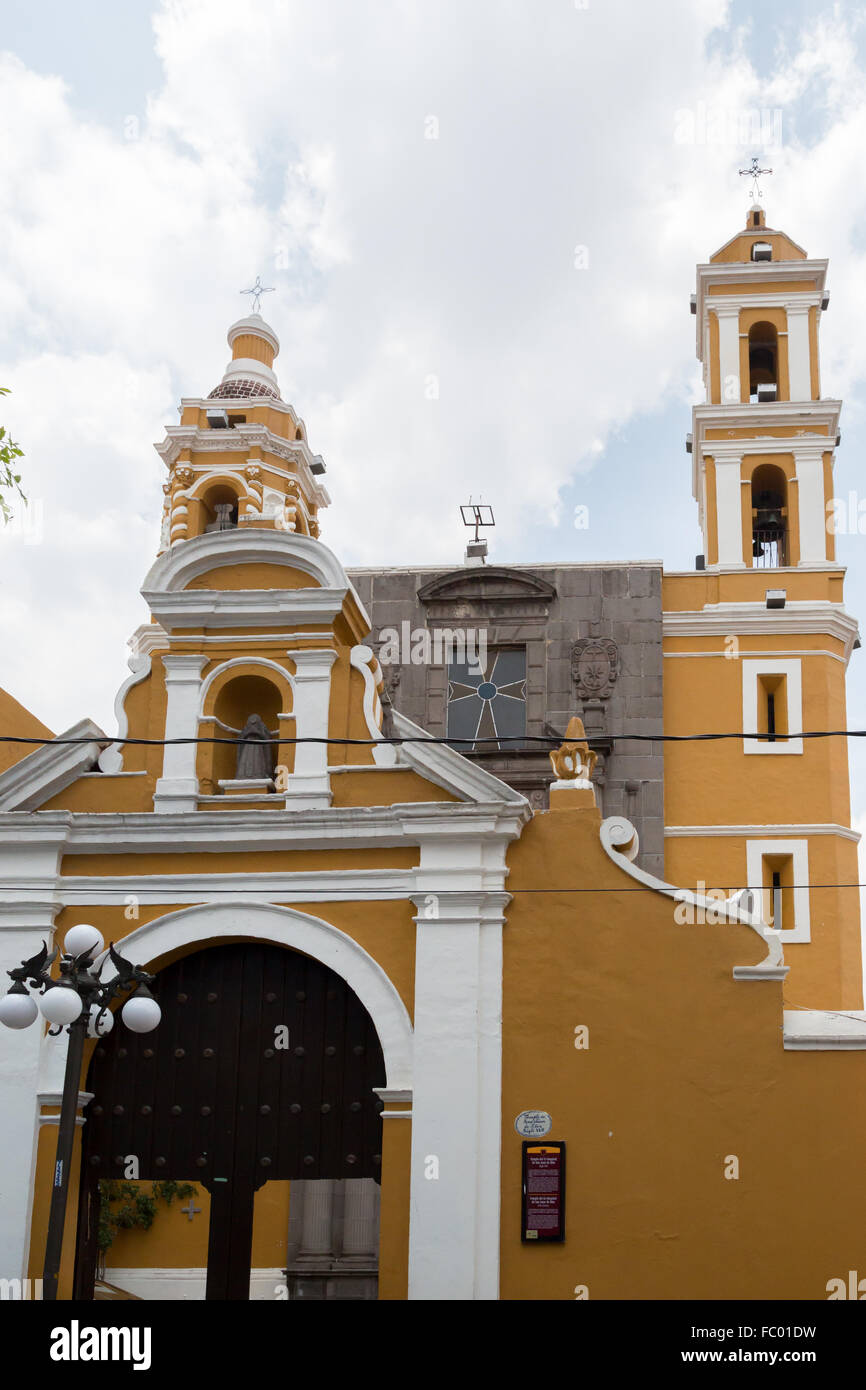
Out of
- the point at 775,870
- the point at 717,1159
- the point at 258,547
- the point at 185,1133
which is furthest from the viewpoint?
the point at 775,870

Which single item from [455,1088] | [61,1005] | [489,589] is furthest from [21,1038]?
[489,589]

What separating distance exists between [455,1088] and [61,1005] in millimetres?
3598

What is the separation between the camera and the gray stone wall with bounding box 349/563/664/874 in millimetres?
20938

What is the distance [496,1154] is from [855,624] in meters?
11.1

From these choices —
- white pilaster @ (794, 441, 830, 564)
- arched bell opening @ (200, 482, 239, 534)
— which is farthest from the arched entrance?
arched bell opening @ (200, 482, 239, 534)

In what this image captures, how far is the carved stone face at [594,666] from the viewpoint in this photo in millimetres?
21406

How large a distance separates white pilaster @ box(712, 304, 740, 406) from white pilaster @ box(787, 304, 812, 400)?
753mm

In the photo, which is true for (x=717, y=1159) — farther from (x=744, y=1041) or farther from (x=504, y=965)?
(x=504, y=965)

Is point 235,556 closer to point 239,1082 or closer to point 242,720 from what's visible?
point 242,720

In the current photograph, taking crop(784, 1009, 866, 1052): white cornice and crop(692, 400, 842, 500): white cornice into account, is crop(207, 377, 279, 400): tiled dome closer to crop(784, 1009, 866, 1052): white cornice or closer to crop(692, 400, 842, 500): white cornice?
crop(692, 400, 842, 500): white cornice
